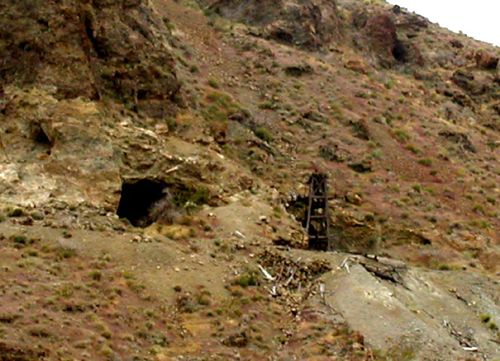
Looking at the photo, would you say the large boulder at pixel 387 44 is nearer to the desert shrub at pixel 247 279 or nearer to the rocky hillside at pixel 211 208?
the rocky hillside at pixel 211 208

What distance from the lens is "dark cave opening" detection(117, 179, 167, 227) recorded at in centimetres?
2795

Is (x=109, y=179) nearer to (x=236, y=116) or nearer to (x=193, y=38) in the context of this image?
(x=236, y=116)

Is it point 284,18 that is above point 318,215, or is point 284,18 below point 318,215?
above

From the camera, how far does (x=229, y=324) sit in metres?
20.9

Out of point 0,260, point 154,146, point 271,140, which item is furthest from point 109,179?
point 271,140

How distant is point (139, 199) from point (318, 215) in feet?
28.0

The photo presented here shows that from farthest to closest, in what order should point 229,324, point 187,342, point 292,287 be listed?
1. point 292,287
2. point 229,324
3. point 187,342

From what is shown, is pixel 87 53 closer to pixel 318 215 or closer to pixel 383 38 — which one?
pixel 318 215

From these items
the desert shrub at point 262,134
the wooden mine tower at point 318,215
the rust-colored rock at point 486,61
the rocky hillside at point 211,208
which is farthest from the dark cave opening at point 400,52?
the wooden mine tower at point 318,215

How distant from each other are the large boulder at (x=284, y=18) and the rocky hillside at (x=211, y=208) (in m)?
5.89

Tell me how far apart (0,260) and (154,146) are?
32.1 ft

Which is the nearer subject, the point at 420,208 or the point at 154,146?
the point at 154,146

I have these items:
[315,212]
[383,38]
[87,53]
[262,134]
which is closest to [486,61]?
[383,38]

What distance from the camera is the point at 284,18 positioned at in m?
57.4
